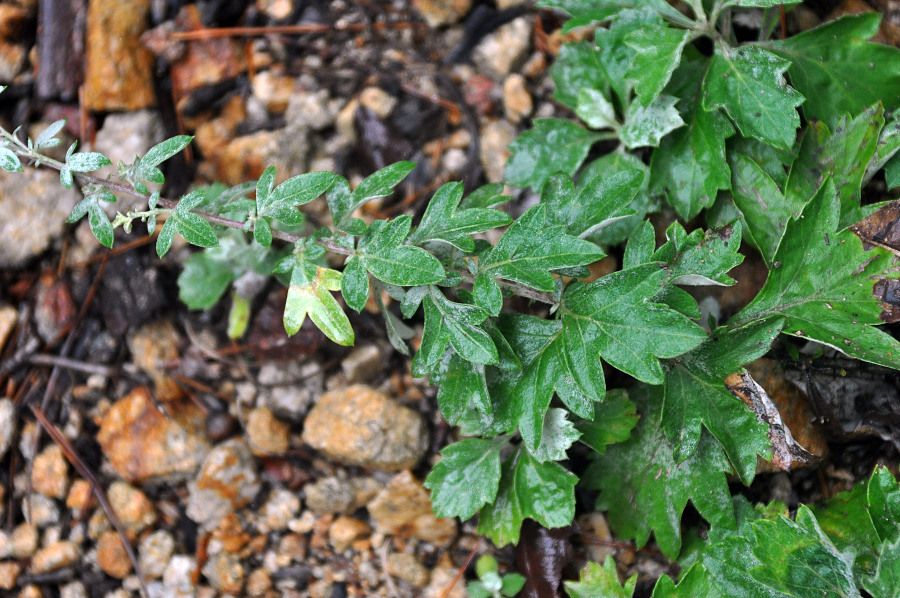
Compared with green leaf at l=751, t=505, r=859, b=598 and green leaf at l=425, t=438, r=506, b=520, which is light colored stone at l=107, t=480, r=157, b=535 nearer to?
green leaf at l=425, t=438, r=506, b=520

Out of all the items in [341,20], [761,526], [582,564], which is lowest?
[582,564]

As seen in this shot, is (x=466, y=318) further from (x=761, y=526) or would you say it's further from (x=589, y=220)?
(x=761, y=526)

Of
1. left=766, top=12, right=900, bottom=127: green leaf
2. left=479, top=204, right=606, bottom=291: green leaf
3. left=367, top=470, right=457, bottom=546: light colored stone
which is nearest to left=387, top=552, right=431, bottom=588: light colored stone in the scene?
left=367, top=470, right=457, bottom=546: light colored stone

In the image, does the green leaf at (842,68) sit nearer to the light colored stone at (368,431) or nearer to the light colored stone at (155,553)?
the light colored stone at (368,431)

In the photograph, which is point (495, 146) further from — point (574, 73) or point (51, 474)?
point (51, 474)

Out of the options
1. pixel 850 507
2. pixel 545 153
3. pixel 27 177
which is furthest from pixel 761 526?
pixel 27 177
